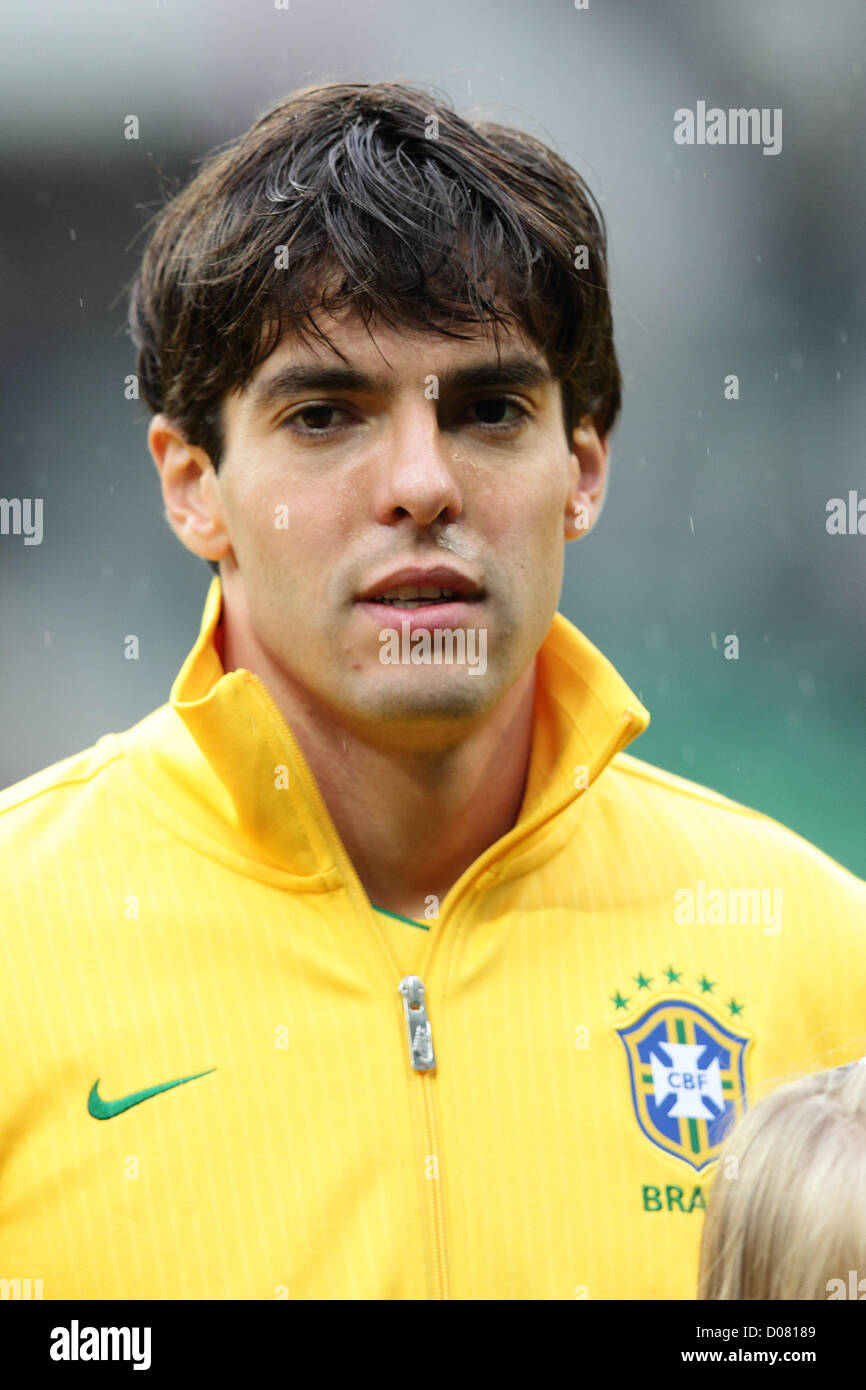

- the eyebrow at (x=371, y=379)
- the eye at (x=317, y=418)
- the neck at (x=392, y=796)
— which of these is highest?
the eyebrow at (x=371, y=379)

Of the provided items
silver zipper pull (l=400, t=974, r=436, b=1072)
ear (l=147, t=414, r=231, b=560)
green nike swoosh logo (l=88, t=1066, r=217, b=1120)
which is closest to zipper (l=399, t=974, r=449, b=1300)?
silver zipper pull (l=400, t=974, r=436, b=1072)

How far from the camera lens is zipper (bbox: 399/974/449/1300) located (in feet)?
5.79

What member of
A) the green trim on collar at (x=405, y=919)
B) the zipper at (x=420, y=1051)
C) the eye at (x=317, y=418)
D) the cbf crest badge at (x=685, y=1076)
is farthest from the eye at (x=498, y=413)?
the cbf crest badge at (x=685, y=1076)

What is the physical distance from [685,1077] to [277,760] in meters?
0.65

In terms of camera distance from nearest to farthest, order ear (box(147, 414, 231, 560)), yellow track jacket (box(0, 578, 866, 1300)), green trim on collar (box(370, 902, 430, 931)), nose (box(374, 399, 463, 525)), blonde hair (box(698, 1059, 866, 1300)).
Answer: blonde hair (box(698, 1059, 866, 1300)) < yellow track jacket (box(0, 578, 866, 1300)) < nose (box(374, 399, 463, 525)) < green trim on collar (box(370, 902, 430, 931)) < ear (box(147, 414, 231, 560))

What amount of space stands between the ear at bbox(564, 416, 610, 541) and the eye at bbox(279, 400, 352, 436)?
1.37 feet

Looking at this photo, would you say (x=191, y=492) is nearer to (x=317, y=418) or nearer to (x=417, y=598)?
(x=317, y=418)

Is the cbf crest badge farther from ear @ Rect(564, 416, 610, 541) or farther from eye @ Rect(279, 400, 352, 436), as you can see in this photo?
eye @ Rect(279, 400, 352, 436)

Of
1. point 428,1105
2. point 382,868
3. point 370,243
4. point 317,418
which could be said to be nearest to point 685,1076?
point 428,1105

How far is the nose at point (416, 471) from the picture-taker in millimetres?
1865

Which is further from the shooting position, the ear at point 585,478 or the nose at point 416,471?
the ear at point 585,478

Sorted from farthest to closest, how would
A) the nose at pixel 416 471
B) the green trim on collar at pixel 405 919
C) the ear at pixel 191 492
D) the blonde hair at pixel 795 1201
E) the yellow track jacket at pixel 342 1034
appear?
the ear at pixel 191 492 < the green trim on collar at pixel 405 919 < the nose at pixel 416 471 < the yellow track jacket at pixel 342 1034 < the blonde hair at pixel 795 1201

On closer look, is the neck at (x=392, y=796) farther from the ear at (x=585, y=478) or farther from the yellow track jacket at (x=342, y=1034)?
the ear at (x=585, y=478)

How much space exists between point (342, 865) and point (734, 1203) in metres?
0.63
